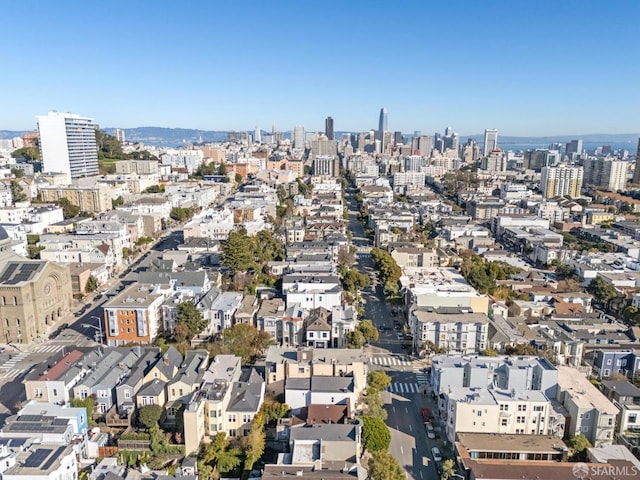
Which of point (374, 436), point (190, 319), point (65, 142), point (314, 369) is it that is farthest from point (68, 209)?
point (374, 436)

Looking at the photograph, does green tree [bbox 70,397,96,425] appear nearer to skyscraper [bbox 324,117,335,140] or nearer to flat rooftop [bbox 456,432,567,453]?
flat rooftop [bbox 456,432,567,453]

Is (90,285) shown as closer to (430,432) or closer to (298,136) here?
(430,432)

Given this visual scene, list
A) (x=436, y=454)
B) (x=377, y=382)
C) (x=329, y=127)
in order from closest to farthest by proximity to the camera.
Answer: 1. (x=436, y=454)
2. (x=377, y=382)
3. (x=329, y=127)

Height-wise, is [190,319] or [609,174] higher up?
[609,174]

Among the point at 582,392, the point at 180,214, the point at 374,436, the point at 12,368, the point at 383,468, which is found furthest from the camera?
the point at 180,214

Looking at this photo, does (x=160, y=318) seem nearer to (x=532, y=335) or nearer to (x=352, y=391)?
(x=352, y=391)

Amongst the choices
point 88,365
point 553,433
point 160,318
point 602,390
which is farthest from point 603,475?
point 160,318
